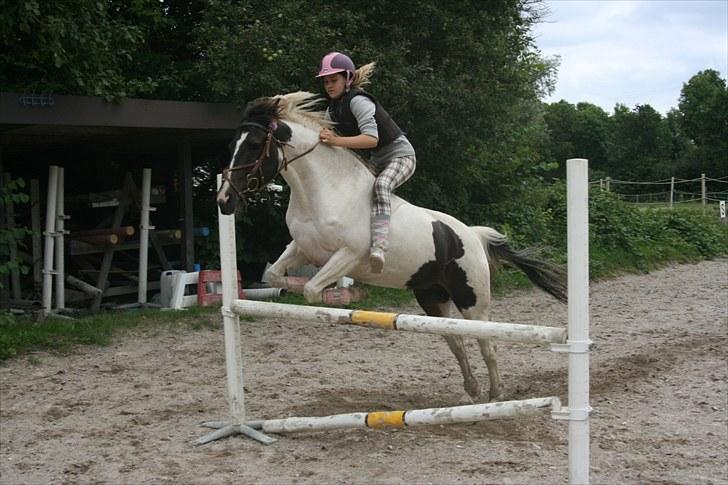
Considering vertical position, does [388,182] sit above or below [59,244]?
above

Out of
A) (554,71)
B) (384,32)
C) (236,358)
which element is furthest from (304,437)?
(554,71)

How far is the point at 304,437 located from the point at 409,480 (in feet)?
3.48

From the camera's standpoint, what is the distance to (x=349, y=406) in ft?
18.5

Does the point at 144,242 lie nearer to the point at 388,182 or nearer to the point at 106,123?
the point at 106,123

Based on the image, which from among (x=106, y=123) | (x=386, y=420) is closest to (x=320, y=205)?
(x=386, y=420)

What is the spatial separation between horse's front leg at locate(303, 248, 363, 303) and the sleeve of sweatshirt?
2.41ft

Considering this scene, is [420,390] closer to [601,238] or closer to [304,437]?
[304,437]

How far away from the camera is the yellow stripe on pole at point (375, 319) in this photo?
4078 mm

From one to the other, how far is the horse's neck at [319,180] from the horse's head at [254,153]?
129 millimetres

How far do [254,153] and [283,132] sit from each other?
0.26 metres

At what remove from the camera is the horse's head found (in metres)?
4.45

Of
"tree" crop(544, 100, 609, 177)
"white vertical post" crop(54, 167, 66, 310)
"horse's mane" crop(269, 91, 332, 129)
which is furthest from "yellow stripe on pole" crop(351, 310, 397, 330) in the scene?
"tree" crop(544, 100, 609, 177)

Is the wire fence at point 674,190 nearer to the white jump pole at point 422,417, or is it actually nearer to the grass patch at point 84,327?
the grass patch at point 84,327

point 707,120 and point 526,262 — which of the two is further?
point 707,120
